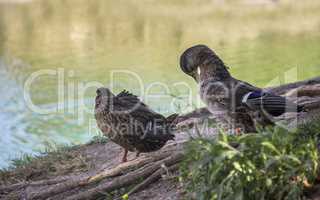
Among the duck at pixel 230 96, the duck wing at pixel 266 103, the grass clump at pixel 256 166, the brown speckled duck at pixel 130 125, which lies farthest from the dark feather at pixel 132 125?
the grass clump at pixel 256 166

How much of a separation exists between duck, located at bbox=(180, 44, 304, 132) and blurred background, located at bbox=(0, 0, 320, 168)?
1566 mm

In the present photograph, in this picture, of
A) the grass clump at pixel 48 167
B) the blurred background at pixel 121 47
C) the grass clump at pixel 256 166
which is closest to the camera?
the grass clump at pixel 256 166

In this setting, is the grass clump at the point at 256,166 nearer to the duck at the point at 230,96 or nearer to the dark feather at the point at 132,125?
the duck at the point at 230,96

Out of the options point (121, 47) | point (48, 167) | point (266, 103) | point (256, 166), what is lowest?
point (48, 167)

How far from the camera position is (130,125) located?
482 centimetres

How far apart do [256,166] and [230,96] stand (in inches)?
44.3

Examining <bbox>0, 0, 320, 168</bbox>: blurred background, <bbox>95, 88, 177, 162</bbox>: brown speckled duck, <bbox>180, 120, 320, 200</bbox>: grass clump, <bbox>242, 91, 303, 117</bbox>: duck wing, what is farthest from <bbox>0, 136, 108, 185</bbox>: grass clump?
<bbox>180, 120, 320, 200</bbox>: grass clump

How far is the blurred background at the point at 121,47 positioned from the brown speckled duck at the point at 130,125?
1061mm

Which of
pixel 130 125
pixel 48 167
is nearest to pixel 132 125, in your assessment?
pixel 130 125

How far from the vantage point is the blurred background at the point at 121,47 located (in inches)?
436

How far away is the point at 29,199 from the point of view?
15.8ft

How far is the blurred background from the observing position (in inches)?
436

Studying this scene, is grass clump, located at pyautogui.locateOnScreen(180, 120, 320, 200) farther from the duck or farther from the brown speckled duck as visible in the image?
the brown speckled duck

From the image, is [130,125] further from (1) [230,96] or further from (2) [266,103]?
(2) [266,103]
